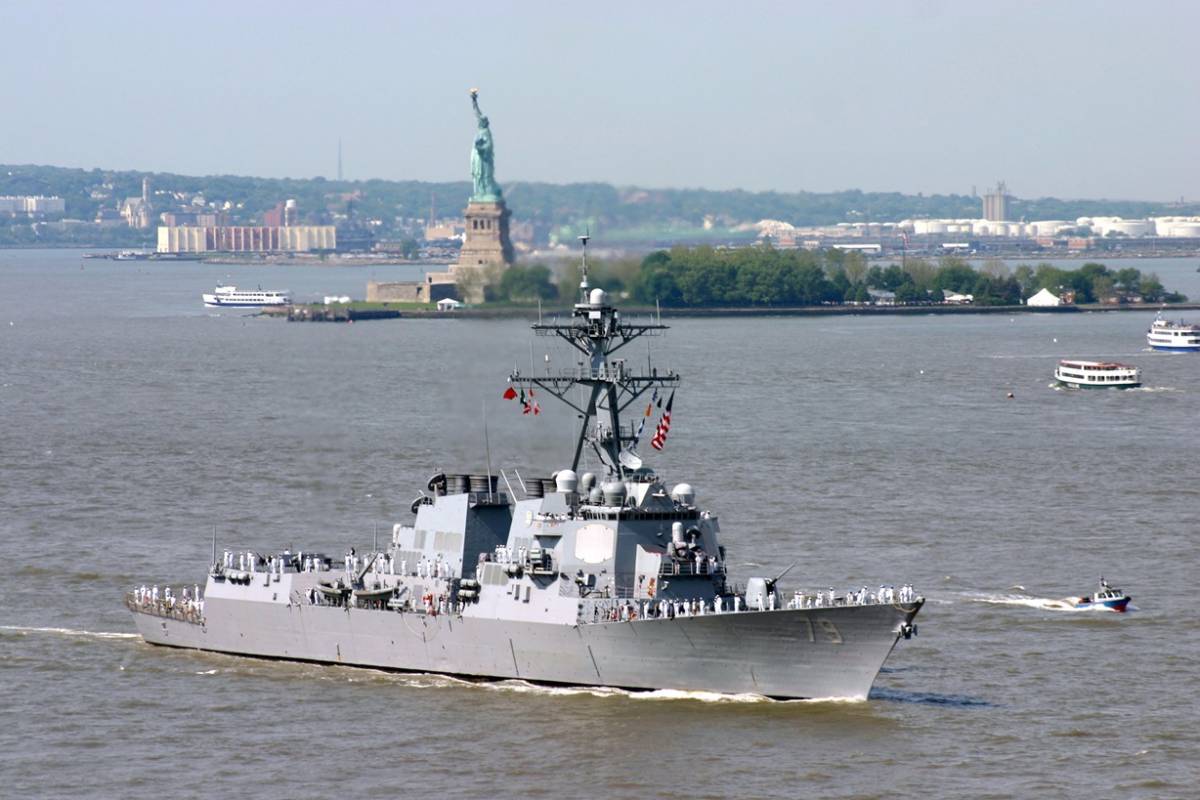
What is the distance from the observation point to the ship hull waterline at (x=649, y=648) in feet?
128

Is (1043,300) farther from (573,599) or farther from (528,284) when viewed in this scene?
(573,599)

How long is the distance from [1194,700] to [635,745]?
35.5ft

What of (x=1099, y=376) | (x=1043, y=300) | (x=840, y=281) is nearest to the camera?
(x=1099, y=376)

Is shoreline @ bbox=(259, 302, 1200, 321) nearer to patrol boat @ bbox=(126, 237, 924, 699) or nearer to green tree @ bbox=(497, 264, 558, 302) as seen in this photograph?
green tree @ bbox=(497, 264, 558, 302)

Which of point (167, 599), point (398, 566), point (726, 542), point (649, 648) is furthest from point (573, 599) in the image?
point (726, 542)

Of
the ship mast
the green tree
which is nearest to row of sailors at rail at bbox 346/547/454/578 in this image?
the ship mast

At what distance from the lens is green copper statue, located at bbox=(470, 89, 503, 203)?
16625 centimetres

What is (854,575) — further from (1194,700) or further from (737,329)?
(737,329)

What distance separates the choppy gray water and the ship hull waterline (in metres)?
0.45

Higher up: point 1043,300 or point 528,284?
point 528,284

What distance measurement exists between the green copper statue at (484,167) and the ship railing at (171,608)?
118m

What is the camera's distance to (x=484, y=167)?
16950cm

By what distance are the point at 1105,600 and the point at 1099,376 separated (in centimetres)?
6092

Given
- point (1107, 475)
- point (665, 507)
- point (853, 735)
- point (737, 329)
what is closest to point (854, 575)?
point (665, 507)
